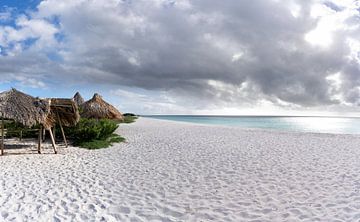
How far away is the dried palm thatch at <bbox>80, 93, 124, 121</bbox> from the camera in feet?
51.2

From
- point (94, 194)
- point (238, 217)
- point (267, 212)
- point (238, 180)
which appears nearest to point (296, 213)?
point (267, 212)

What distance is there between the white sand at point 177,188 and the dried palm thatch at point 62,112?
2001 mm

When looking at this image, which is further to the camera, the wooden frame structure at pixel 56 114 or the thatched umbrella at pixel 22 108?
the wooden frame structure at pixel 56 114

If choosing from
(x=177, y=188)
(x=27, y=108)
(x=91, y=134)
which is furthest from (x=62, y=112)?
(x=177, y=188)

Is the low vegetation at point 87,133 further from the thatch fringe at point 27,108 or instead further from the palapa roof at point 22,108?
the palapa roof at point 22,108

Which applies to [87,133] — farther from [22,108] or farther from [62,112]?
Result: [22,108]

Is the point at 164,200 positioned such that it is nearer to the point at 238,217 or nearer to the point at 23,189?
the point at 238,217

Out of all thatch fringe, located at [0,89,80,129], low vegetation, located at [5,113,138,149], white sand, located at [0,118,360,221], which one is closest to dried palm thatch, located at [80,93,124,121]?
low vegetation, located at [5,113,138,149]

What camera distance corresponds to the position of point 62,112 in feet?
38.5

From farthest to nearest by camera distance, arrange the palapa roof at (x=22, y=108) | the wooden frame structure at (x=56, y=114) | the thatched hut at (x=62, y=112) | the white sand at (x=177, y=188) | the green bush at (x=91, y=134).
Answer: the green bush at (x=91, y=134)
the thatched hut at (x=62, y=112)
the wooden frame structure at (x=56, y=114)
the palapa roof at (x=22, y=108)
the white sand at (x=177, y=188)

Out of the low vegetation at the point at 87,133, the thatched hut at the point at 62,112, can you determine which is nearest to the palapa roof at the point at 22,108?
the thatched hut at the point at 62,112

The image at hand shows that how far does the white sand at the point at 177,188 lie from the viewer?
4.59m

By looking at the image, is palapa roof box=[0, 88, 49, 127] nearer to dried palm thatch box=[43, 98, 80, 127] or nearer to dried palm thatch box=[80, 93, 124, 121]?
dried palm thatch box=[43, 98, 80, 127]

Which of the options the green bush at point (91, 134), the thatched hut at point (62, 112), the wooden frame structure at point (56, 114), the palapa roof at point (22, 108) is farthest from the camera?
the green bush at point (91, 134)
